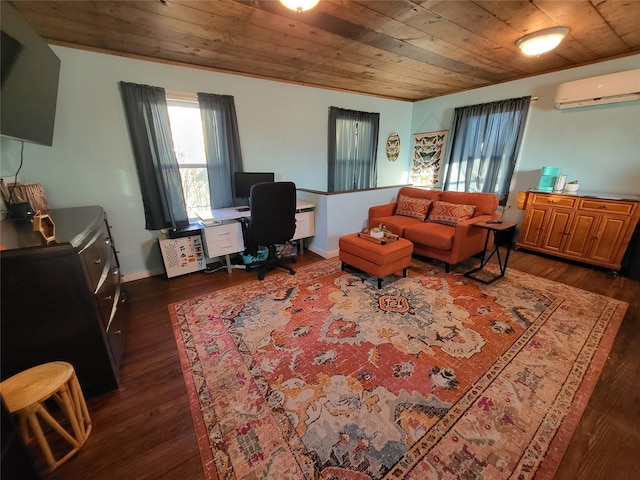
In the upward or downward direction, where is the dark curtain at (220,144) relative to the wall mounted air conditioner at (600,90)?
downward

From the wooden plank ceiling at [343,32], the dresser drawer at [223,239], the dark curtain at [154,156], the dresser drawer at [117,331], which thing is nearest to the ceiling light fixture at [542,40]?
the wooden plank ceiling at [343,32]

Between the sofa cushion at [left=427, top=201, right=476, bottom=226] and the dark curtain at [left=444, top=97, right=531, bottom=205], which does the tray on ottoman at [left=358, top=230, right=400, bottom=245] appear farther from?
the dark curtain at [left=444, top=97, right=531, bottom=205]

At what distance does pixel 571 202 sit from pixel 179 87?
4.75 m

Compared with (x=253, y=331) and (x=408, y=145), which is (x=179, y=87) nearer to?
(x=253, y=331)

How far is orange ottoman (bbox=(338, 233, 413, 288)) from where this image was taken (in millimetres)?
2547

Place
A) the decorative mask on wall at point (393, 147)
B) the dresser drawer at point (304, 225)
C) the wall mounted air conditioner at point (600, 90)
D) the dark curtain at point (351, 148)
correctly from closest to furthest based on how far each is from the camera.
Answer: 1. the wall mounted air conditioner at point (600, 90)
2. the dresser drawer at point (304, 225)
3. the dark curtain at point (351, 148)
4. the decorative mask on wall at point (393, 147)

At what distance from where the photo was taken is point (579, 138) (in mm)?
3129

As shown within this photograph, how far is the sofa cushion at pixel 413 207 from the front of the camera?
11.5 feet

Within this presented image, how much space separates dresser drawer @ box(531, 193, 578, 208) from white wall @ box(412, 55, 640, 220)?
1.48ft

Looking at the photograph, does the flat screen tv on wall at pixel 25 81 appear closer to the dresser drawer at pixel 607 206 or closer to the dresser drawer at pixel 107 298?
the dresser drawer at pixel 107 298

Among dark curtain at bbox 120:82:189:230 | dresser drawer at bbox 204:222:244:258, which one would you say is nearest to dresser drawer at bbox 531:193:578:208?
dresser drawer at bbox 204:222:244:258

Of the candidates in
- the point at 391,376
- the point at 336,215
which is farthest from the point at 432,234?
the point at 391,376

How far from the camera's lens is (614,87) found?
8.96 ft

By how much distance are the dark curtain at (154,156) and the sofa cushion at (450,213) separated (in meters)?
3.18
